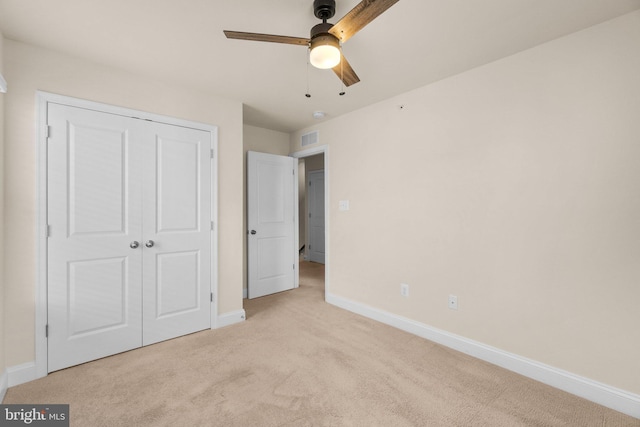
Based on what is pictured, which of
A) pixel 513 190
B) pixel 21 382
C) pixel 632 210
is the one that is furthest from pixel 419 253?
pixel 21 382

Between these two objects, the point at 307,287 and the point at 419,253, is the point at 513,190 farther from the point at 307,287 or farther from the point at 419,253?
the point at 307,287

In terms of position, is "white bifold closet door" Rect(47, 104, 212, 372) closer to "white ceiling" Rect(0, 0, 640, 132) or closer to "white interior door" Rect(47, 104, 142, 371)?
"white interior door" Rect(47, 104, 142, 371)

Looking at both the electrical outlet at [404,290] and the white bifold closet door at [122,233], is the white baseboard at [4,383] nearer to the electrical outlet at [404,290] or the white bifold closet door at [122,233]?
the white bifold closet door at [122,233]

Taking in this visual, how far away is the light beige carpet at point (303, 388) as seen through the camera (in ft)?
5.50

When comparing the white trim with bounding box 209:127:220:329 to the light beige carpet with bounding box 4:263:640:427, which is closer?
the light beige carpet with bounding box 4:263:640:427

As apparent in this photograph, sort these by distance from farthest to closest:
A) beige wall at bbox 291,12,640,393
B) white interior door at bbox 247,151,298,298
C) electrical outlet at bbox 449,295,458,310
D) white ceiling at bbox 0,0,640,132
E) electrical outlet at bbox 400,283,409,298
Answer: white interior door at bbox 247,151,298,298 < electrical outlet at bbox 400,283,409,298 < electrical outlet at bbox 449,295,458,310 < beige wall at bbox 291,12,640,393 < white ceiling at bbox 0,0,640,132

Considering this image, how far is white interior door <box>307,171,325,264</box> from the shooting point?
6527mm

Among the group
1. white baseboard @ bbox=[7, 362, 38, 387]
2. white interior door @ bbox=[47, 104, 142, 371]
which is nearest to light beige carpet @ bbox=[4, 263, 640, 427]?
white baseboard @ bbox=[7, 362, 38, 387]

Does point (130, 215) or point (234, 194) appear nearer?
point (130, 215)

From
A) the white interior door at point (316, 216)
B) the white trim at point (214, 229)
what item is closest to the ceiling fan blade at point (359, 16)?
the white trim at point (214, 229)

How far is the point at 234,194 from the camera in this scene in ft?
10.2

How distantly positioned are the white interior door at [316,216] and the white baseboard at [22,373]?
4.94 meters

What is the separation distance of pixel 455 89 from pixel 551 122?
0.83 meters

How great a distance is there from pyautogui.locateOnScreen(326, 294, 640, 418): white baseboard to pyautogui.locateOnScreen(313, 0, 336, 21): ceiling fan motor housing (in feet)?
9.05
